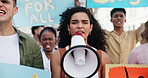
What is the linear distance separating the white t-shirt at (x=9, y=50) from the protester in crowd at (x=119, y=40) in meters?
1.98

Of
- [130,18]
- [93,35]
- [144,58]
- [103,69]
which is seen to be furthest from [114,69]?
[130,18]

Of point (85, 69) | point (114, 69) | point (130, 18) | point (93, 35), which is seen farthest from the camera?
point (130, 18)

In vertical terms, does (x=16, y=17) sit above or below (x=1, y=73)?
above

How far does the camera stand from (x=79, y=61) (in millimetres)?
2109

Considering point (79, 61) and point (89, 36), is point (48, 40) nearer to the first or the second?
point (89, 36)

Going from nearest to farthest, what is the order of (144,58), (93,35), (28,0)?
(144,58), (93,35), (28,0)

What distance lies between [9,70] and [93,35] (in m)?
1.18

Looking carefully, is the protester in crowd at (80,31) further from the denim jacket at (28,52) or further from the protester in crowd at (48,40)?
the protester in crowd at (48,40)

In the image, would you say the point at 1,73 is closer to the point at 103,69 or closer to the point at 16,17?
the point at 103,69

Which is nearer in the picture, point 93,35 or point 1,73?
point 1,73

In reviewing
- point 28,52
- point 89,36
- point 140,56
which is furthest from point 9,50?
point 140,56

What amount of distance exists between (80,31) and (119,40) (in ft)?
5.65

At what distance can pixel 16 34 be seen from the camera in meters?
2.70

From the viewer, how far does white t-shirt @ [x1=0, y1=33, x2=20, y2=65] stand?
2531 mm
